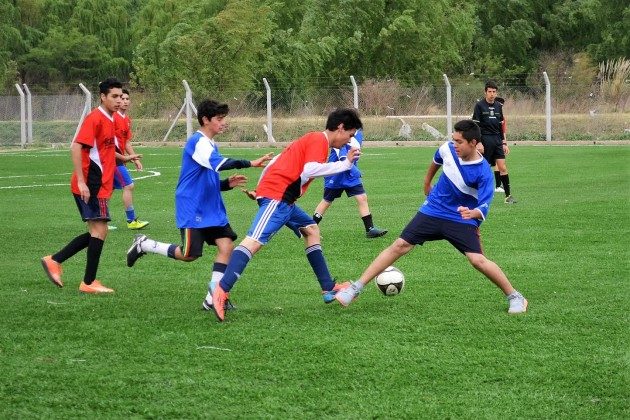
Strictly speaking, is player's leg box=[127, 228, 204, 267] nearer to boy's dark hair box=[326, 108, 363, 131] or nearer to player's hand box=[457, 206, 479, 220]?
boy's dark hair box=[326, 108, 363, 131]

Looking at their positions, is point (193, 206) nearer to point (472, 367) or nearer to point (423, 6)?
point (472, 367)

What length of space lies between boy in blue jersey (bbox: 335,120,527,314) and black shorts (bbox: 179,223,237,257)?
3.25 feet

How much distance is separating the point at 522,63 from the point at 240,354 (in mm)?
55777

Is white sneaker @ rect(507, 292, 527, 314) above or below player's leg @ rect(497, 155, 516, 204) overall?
above

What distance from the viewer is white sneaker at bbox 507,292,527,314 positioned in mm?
7586

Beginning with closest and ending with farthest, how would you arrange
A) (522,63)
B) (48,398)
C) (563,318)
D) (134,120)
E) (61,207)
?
(48,398) → (563,318) → (61,207) → (134,120) → (522,63)

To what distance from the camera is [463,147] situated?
24.6 feet

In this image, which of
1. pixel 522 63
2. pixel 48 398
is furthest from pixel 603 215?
pixel 522 63

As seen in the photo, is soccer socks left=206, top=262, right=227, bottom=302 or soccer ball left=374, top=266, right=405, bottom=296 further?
soccer ball left=374, top=266, right=405, bottom=296

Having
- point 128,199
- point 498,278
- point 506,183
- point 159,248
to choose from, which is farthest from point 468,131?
point 506,183

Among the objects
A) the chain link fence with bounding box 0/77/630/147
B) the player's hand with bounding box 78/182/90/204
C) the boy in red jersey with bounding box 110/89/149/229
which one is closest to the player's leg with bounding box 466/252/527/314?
the player's hand with bounding box 78/182/90/204

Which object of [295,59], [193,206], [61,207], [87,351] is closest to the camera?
[87,351]

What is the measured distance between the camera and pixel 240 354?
6418mm

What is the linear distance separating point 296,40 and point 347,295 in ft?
153
